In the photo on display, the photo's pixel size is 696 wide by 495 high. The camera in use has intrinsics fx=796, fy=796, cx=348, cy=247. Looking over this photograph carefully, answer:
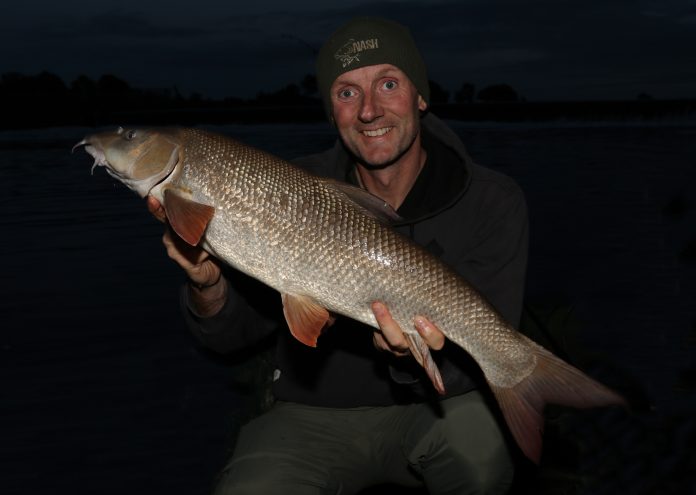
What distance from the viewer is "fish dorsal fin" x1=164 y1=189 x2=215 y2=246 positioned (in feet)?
9.75

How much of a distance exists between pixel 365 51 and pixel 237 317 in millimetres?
1429

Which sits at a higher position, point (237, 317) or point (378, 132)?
point (378, 132)

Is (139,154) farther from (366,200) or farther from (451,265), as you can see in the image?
(451,265)

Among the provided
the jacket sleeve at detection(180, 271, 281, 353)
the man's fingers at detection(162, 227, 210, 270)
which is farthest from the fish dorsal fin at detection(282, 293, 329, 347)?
the jacket sleeve at detection(180, 271, 281, 353)

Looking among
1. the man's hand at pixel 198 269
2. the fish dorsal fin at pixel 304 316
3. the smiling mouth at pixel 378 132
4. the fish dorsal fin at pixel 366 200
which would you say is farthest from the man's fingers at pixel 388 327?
the smiling mouth at pixel 378 132

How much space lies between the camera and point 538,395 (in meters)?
3.00

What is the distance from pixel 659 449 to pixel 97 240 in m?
9.16

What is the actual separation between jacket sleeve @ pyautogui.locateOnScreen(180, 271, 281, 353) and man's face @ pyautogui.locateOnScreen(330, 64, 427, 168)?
83 centimetres

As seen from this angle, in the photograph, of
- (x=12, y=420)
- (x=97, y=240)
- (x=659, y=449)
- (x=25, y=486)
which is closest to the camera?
(x=659, y=449)

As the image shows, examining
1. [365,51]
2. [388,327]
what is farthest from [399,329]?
[365,51]

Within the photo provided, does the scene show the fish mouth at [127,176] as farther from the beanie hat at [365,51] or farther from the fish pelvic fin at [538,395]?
the fish pelvic fin at [538,395]

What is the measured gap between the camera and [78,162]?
860 inches

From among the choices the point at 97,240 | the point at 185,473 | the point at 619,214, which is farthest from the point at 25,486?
the point at 619,214

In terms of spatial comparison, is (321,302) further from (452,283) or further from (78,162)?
(78,162)
